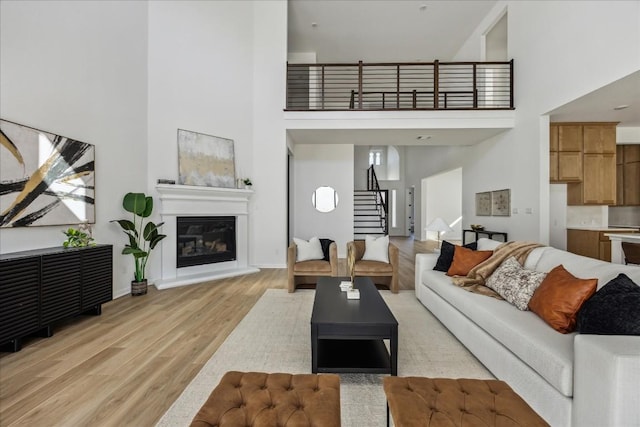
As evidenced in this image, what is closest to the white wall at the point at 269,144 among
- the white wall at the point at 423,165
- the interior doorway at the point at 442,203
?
the white wall at the point at 423,165

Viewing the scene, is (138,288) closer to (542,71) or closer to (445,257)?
(445,257)

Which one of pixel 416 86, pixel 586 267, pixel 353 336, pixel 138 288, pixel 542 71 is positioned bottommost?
pixel 138 288

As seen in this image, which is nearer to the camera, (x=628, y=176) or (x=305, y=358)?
(x=305, y=358)

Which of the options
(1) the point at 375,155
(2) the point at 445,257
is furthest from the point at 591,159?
(1) the point at 375,155

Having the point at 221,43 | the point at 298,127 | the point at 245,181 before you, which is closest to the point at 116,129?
the point at 245,181

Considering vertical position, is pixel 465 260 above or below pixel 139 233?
below

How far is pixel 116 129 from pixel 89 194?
3.68 feet

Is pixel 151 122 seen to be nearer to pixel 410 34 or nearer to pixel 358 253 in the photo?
pixel 358 253

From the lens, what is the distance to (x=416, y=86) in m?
9.27

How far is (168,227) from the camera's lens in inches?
209

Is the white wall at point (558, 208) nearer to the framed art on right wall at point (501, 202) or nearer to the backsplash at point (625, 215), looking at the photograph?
the framed art on right wall at point (501, 202)

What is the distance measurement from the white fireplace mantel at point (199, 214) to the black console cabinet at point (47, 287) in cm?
141

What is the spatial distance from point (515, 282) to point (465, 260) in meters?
0.93

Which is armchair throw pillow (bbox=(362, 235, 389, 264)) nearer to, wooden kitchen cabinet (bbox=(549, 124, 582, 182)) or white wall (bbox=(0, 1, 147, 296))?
wooden kitchen cabinet (bbox=(549, 124, 582, 182))
